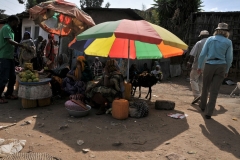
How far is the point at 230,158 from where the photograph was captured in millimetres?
3287

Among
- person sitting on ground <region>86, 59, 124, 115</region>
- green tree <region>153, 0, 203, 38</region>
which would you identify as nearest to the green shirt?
person sitting on ground <region>86, 59, 124, 115</region>

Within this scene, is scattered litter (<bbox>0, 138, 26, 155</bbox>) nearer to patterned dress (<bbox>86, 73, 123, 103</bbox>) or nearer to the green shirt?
patterned dress (<bbox>86, 73, 123, 103</bbox>)

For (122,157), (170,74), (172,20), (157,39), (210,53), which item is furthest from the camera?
(172,20)

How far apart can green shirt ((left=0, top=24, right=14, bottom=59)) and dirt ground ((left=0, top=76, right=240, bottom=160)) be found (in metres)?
1.26

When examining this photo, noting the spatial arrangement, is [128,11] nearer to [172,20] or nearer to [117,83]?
[172,20]

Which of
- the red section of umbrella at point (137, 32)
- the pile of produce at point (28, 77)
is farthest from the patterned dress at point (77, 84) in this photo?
the red section of umbrella at point (137, 32)

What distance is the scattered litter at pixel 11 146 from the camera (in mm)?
3149

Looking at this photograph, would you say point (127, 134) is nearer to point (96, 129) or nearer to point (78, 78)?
point (96, 129)

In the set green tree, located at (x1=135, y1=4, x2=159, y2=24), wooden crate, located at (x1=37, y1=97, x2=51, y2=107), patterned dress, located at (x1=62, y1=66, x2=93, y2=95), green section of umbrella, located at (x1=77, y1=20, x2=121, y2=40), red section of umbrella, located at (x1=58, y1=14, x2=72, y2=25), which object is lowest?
wooden crate, located at (x1=37, y1=97, x2=51, y2=107)

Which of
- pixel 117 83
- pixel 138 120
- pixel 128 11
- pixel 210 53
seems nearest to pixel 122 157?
pixel 138 120

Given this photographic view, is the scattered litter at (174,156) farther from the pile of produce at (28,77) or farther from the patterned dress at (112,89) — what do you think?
the pile of produce at (28,77)

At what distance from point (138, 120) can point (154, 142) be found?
1021mm

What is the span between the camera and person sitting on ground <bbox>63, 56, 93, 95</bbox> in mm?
5594

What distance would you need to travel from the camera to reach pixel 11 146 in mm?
3264
